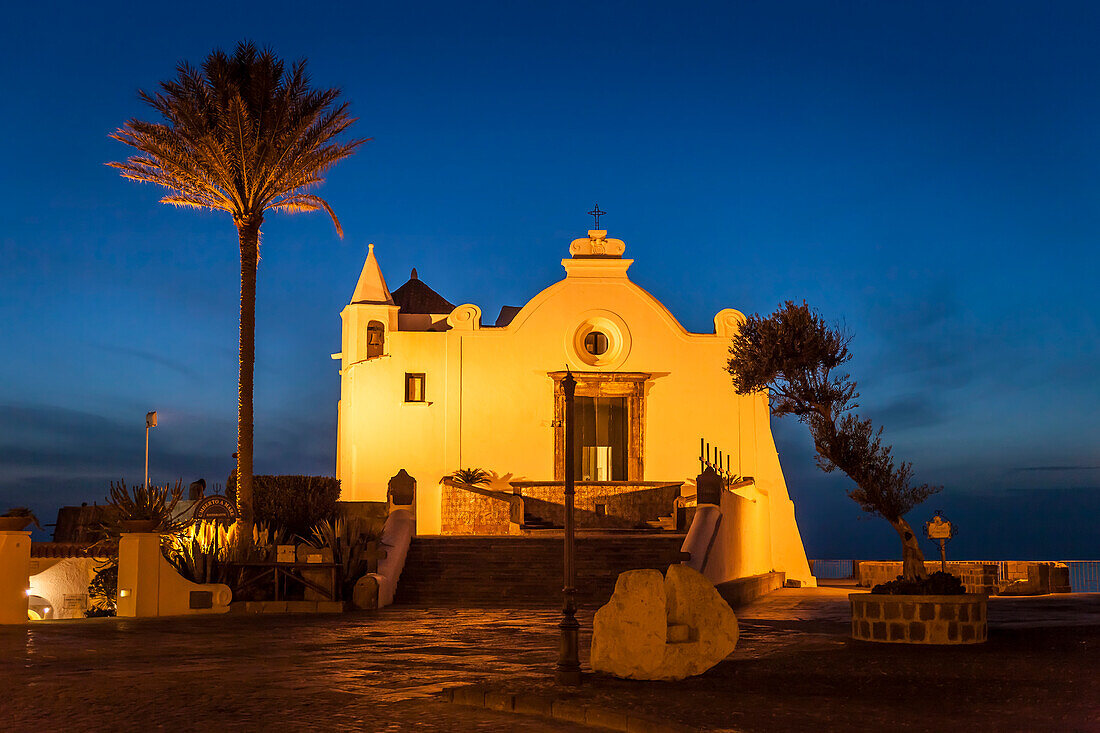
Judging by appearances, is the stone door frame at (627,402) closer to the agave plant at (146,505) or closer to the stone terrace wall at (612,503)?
the stone terrace wall at (612,503)

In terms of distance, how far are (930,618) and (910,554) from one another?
1.16m

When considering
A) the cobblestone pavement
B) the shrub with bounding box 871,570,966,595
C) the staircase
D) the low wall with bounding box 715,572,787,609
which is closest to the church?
the low wall with bounding box 715,572,787,609

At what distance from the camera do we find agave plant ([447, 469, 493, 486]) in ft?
101

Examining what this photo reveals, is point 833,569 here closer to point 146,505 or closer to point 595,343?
point 595,343

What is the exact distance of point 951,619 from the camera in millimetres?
12938

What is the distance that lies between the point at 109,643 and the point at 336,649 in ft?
9.96

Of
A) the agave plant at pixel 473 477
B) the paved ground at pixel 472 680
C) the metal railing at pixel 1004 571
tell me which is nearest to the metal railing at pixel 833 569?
the metal railing at pixel 1004 571

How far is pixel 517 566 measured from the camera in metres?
22.7

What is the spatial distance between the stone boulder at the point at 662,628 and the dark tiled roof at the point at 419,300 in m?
29.0

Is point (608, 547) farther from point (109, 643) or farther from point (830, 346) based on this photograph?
point (109, 643)

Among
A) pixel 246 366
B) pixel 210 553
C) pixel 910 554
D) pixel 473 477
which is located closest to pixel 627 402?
pixel 473 477

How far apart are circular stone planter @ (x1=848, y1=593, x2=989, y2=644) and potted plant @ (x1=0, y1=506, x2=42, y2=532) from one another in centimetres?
1300

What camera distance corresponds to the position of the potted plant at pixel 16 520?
17109 mm

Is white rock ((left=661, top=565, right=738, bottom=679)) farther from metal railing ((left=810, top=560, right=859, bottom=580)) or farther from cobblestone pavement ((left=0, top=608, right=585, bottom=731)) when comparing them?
metal railing ((left=810, top=560, right=859, bottom=580))
